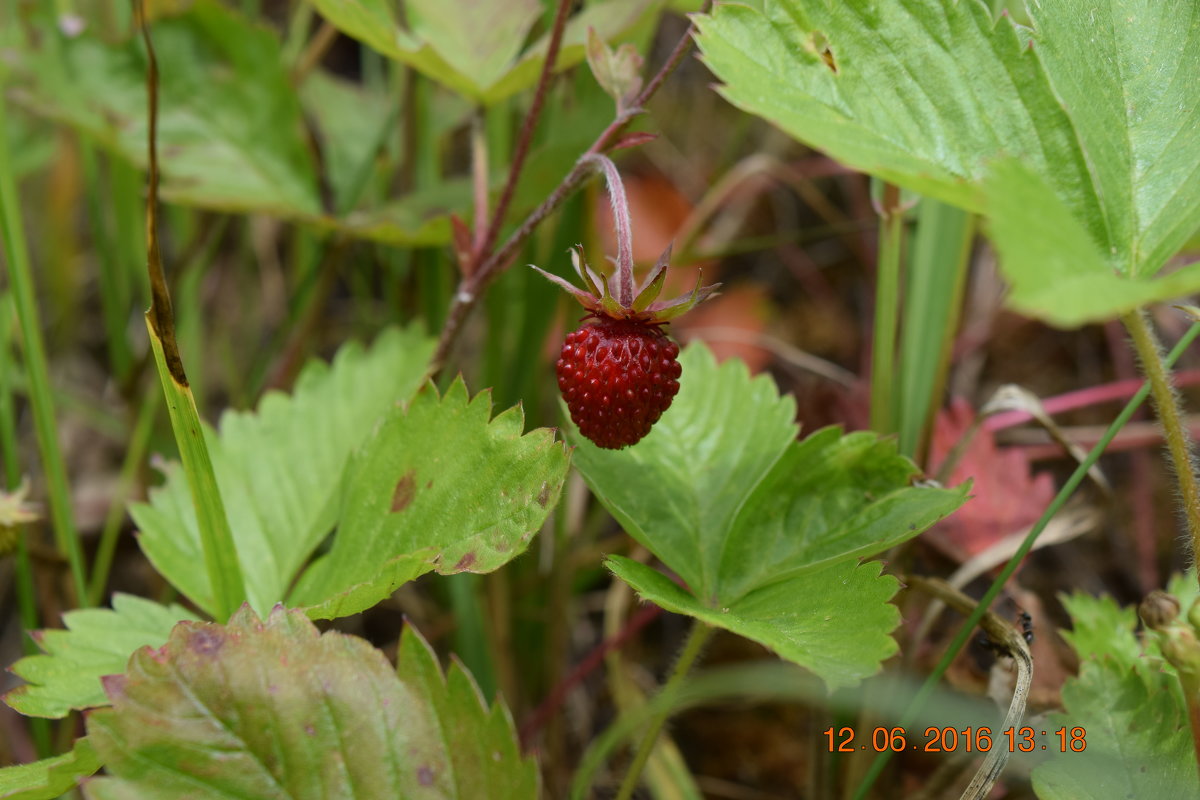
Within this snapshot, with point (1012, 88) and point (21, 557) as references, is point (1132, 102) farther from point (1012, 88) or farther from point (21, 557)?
point (21, 557)

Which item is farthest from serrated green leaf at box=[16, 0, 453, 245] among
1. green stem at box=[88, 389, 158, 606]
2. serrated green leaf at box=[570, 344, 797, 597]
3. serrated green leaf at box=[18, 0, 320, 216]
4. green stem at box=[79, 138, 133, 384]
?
serrated green leaf at box=[570, 344, 797, 597]

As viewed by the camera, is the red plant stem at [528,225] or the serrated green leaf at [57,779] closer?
the serrated green leaf at [57,779]

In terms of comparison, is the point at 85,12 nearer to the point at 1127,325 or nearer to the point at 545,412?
the point at 545,412

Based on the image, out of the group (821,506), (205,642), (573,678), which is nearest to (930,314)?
(821,506)

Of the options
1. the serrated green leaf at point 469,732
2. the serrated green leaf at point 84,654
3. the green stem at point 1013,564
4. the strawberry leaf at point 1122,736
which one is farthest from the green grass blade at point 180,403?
the strawberry leaf at point 1122,736

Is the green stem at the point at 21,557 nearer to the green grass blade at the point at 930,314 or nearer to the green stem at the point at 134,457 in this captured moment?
the green stem at the point at 134,457

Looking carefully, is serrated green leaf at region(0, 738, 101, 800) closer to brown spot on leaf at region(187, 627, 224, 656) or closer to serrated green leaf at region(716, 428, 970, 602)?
brown spot on leaf at region(187, 627, 224, 656)
